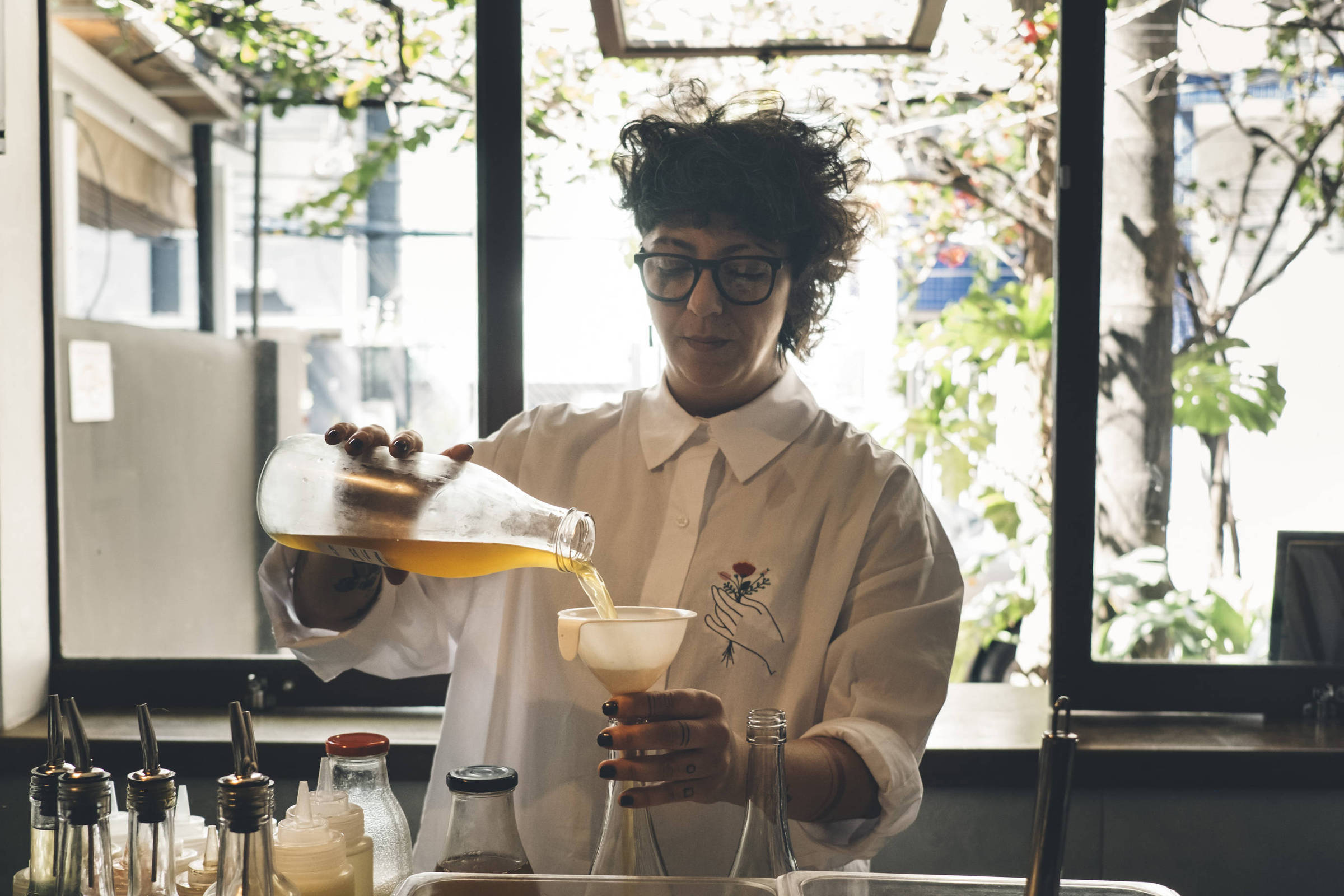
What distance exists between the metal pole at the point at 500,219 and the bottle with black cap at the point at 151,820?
1417mm

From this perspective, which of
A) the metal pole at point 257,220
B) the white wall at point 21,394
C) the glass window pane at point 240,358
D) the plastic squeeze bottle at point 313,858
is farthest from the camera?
the metal pole at point 257,220

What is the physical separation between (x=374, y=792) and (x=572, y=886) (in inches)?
9.9

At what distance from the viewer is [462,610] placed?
4.93 feet

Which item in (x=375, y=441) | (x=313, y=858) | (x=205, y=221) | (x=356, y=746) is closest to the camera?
(x=313, y=858)

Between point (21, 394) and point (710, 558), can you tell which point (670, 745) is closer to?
point (710, 558)

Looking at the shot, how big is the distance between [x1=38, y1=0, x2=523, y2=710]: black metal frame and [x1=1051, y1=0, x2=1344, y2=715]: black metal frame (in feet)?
3.66

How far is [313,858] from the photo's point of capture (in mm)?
806

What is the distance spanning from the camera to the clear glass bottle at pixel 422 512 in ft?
3.51

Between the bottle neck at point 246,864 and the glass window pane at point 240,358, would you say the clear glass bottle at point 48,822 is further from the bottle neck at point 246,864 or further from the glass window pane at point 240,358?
the glass window pane at point 240,358

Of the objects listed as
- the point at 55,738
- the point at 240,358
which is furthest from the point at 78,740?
the point at 240,358

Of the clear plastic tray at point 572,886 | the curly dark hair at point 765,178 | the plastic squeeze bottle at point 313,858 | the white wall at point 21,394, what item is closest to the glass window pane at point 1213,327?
the curly dark hair at point 765,178

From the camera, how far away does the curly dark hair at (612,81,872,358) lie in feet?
4.53

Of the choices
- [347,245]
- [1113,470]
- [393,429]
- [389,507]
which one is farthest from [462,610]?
[1113,470]

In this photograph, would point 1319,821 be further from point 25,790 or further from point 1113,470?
point 25,790
